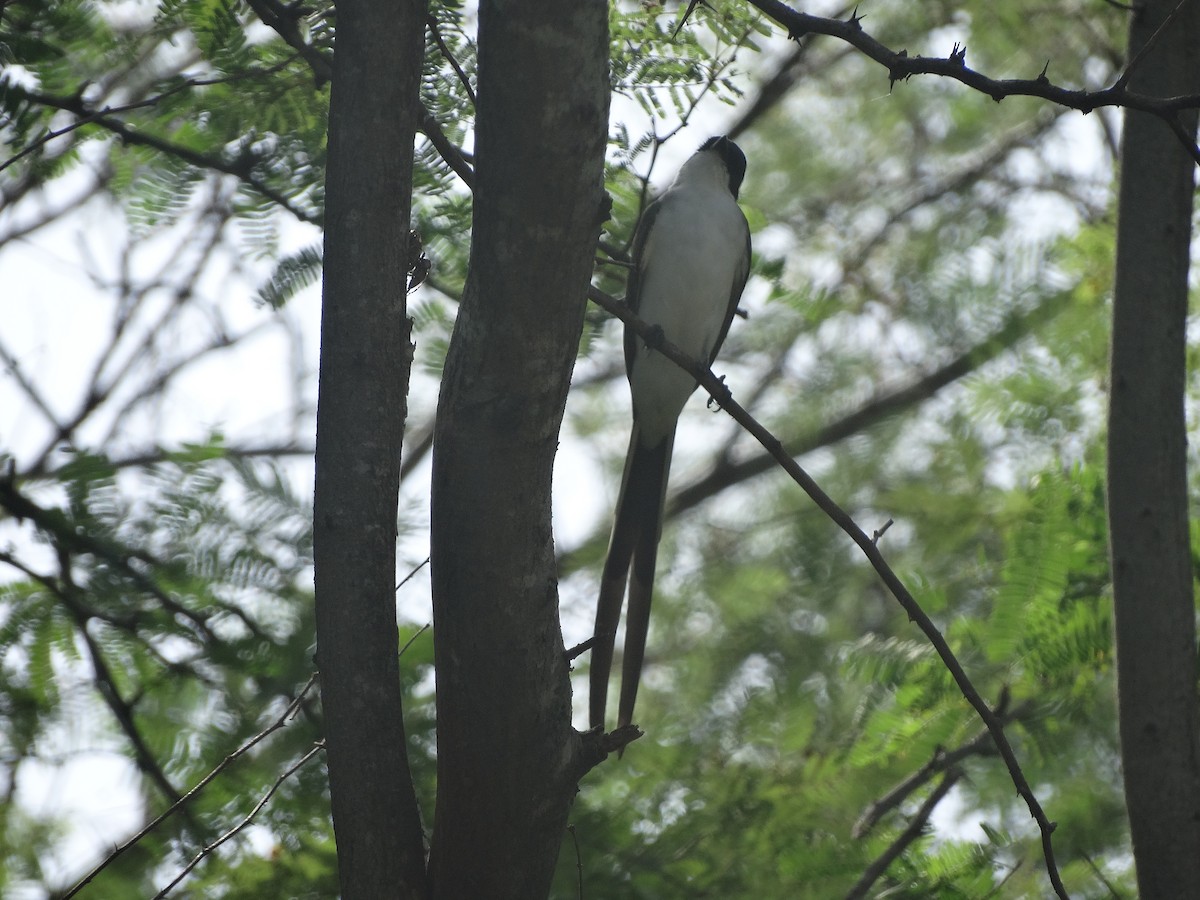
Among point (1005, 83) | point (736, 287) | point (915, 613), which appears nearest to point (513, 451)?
point (915, 613)

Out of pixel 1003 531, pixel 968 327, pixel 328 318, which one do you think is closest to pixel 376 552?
pixel 328 318

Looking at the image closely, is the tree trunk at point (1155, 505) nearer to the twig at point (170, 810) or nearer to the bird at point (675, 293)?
the bird at point (675, 293)

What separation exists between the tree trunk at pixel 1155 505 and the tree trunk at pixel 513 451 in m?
1.38

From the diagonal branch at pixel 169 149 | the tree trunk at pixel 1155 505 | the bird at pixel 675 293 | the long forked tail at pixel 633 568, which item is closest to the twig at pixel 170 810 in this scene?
the long forked tail at pixel 633 568

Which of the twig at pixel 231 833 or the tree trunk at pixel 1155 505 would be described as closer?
the twig at pixel 231 833

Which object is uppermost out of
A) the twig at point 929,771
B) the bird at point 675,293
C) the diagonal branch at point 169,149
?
the bird at point 675,293


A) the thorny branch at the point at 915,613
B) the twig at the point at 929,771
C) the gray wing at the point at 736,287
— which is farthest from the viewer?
the gray wing at the point at 736,287

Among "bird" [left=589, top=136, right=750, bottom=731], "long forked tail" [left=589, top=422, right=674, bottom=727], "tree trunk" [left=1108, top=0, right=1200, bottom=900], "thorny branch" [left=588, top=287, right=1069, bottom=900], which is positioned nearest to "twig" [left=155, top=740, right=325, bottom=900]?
"long forked tail" [left=589, top=422, right=674, bottom=727]

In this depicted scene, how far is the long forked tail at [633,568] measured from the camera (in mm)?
2557

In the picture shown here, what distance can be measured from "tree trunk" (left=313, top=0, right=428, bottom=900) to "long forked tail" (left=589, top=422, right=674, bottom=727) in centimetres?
59

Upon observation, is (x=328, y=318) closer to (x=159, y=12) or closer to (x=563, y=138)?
(x=563, y=138)

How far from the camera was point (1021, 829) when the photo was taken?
5.06 meters

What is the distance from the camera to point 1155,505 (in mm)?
2600

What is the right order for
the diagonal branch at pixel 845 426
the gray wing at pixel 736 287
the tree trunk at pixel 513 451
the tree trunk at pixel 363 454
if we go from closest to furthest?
1. the tree trunk at pixel 513 451
2. the tree trunk at pixel 363 454
3. the gray wing at pixel 736 287
4. the diagonal branch at pixel 845 426
